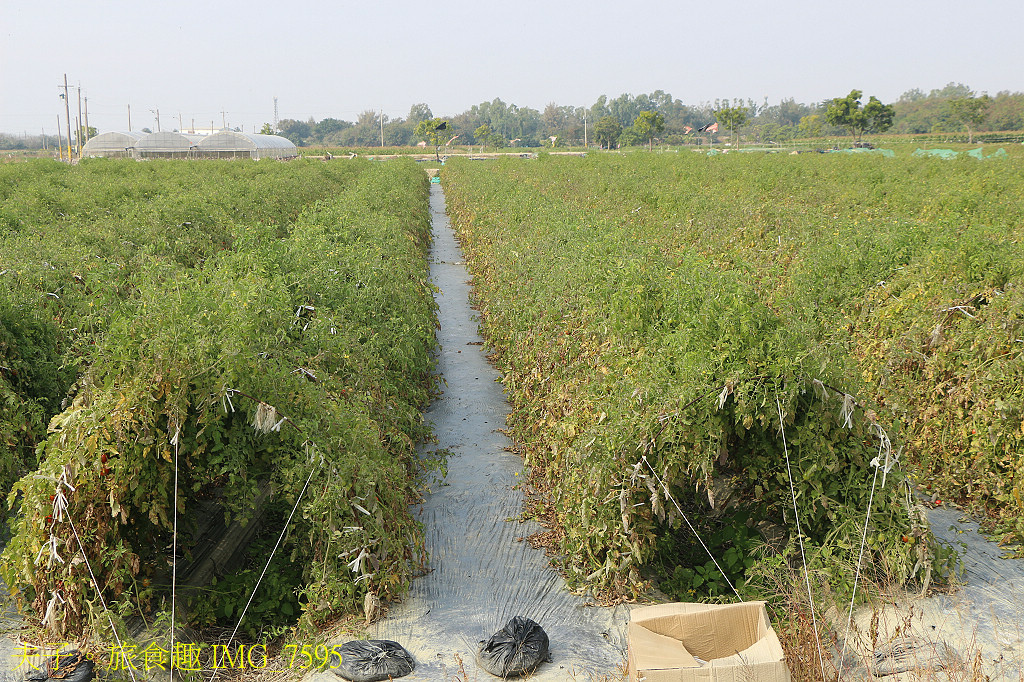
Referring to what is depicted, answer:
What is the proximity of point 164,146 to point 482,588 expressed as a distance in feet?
210

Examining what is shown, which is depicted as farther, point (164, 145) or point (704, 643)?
point (164, 145)

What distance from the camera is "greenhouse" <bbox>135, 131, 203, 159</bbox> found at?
5978 cm

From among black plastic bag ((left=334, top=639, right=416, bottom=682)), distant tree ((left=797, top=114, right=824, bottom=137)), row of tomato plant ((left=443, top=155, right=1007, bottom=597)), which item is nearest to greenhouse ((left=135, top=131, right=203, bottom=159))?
row of tomato plant ((left=443, top=155, right=1007, bottom=597))

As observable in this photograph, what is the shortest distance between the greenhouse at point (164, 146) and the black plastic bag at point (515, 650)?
6282 centimetres

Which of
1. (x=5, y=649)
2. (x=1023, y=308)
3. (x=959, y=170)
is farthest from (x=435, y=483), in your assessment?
(x=959, y=170)

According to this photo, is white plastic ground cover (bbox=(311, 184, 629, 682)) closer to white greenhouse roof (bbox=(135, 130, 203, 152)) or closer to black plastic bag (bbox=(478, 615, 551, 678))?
black plastic bag (bbox=(478, 615, 551, 678))

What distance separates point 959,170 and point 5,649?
59.0ft

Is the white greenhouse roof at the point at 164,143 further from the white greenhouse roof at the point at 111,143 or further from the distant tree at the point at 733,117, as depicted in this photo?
the distant tree at the point at 733,117

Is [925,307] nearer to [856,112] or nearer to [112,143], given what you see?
[856,112]

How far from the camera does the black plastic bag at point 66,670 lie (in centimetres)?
366

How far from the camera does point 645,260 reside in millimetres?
6824

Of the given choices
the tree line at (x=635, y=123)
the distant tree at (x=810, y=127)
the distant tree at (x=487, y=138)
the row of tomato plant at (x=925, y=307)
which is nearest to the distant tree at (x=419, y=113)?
the tree line at (x=635, y=123)

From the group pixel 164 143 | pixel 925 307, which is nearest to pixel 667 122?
pixel 164 143

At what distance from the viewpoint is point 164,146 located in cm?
6012
